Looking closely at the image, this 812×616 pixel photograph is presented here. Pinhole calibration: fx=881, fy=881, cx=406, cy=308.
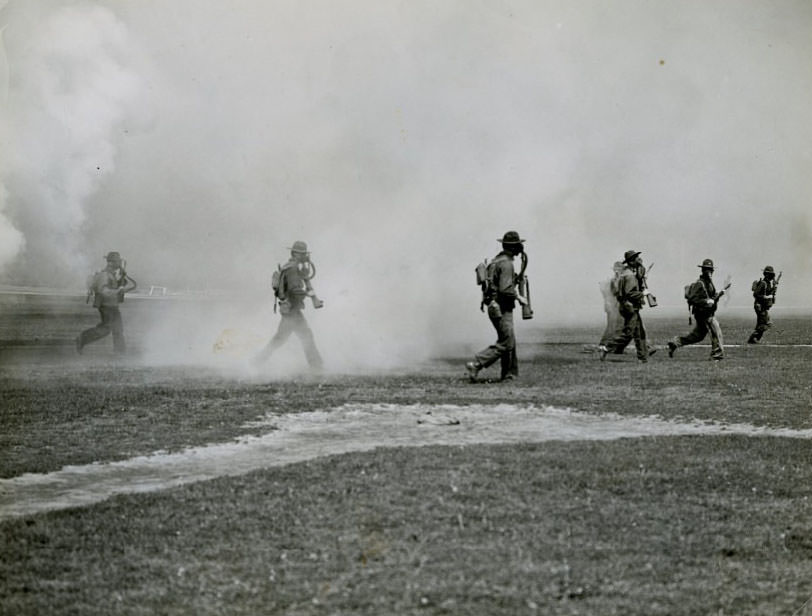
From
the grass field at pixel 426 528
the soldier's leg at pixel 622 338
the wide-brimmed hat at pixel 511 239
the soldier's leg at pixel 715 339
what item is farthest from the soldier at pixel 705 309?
the grass field at pixel 426 528

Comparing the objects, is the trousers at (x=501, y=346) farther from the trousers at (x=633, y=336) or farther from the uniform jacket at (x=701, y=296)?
the uniform jacket at (x=701, y=296)

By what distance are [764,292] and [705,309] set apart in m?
7.15

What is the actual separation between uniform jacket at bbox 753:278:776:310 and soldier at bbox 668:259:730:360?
18.1 feet

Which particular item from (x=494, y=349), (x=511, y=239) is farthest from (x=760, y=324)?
(x=494, y=349)

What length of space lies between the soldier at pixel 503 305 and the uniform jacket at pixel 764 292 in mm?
12637

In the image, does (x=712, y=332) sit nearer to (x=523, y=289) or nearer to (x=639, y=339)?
(x=639, y=339)

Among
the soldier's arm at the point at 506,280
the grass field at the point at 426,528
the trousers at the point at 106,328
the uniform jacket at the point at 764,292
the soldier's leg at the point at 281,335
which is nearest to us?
the grass field at the point at 426,528

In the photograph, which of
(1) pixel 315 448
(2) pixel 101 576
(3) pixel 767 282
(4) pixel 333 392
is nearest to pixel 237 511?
(2) pixel 101 576

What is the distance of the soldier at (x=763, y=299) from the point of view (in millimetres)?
25156

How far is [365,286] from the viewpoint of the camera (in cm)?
2603

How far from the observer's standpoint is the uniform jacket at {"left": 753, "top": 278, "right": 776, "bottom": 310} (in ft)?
83.4

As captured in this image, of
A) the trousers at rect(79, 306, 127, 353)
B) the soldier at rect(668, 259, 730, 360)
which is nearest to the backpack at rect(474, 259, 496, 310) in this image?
the soldier at rect(668, 259, 730, 360)

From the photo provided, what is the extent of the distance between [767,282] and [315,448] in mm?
20210

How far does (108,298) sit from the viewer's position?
20.0m
